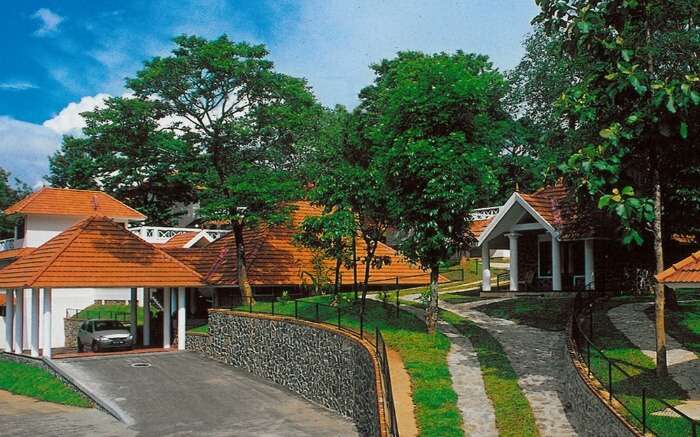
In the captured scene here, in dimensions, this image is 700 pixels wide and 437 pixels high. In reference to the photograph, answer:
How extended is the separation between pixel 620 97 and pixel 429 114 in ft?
20.9

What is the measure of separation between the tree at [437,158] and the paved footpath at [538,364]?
2759mm

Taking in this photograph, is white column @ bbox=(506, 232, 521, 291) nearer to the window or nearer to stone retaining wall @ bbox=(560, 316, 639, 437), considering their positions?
the window

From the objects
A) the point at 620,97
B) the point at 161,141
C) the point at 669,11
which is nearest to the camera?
the point at 620,97

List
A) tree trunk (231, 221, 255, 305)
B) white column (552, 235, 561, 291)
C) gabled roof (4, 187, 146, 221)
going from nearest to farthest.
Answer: white column (552, 235, 561, 291), tree trunk (231, 221, 255, 305), gabled roof (4, 187, 146, 221)

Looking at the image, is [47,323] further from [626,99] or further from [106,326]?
[626,99]

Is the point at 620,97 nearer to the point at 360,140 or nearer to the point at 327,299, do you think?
the point at 360,140

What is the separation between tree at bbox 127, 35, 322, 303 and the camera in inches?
1246

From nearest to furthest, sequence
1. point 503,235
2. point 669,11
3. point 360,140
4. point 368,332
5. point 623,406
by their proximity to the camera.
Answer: point 623,406
point 669,11
point 368,332
point 360,140
point 503,235

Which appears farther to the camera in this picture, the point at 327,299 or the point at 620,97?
the point at 327,299

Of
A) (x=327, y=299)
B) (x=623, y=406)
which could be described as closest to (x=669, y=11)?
(x=623, y=406)

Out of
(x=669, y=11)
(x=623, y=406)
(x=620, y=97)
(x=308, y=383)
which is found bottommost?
(x=308, y=383)

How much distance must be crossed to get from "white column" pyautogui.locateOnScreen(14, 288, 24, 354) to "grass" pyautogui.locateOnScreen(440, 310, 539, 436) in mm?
20218

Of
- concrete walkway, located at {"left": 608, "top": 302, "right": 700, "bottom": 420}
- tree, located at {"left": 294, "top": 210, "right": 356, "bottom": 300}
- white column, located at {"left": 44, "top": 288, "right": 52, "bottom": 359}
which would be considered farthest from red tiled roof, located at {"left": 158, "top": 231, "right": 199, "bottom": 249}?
concrete walkway, located at {"left": 608, "top": 302, "right": 700, "bottom": 420}

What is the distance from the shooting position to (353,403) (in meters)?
20.5
